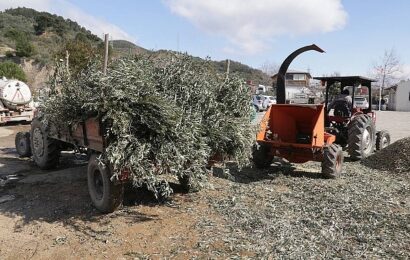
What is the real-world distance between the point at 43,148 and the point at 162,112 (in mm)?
4140

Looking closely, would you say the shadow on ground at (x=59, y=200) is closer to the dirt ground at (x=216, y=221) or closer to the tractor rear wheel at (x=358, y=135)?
the dirt ground at (x=216, y=221)

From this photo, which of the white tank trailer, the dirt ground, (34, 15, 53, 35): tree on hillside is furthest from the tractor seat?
(34, 15, 53, 35): tree on hillside

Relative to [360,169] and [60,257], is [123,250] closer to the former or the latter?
[60,257]

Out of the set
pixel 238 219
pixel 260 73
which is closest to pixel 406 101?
pixel 260 73

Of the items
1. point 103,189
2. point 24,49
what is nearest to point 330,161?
point 103,189

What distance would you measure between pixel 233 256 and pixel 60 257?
1829mm

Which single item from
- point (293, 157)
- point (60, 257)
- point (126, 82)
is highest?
point (126, 82)

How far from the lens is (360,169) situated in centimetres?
920

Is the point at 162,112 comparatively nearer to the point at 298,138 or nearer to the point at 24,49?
the point at 298,138

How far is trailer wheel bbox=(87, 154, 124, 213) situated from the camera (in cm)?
530

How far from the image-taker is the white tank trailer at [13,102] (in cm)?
1714

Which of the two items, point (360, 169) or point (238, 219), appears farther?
point (360, 169)

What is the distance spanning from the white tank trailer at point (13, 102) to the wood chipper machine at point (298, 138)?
12.5 m

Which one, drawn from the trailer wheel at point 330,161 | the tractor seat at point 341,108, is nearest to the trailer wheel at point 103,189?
the trailer wheel at point 330,161
